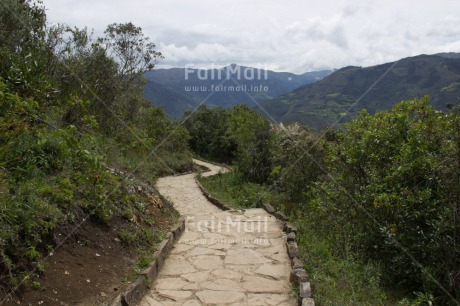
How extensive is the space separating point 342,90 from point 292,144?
126286 mm

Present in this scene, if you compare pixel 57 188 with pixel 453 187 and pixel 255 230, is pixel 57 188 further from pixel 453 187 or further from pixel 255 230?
pixel 453 187

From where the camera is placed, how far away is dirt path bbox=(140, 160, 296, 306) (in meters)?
4.55

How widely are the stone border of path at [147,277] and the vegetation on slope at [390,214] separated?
6.87 ft

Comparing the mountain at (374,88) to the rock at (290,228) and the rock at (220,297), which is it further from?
the rock at (220,297)

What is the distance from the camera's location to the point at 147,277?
4.75 meters

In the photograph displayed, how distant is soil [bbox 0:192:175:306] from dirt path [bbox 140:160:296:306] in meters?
0.49

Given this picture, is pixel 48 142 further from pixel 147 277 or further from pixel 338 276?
pixel 338 276

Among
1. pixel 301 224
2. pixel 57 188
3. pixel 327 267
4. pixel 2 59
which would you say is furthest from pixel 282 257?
pixel 2 59

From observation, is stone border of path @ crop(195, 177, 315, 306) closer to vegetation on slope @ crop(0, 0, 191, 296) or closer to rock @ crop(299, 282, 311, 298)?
rock @ crop(299, 282, 311, 298)

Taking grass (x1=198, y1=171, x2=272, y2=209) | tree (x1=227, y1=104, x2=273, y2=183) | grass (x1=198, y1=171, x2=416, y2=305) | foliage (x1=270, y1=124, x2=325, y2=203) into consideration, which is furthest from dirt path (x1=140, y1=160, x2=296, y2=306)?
tree (x1=227, y1=104, x2=273, y2=183)

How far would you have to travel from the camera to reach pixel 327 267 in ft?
18.1

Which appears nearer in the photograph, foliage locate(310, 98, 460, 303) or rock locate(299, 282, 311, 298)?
rock locate(299, 282, 311, 298)

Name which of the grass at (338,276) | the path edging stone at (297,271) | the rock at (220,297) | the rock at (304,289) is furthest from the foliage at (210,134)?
the rock at (304,289)

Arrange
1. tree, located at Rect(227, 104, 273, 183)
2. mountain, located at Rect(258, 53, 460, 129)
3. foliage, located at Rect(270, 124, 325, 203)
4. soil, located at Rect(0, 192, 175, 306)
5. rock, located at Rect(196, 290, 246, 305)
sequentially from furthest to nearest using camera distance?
mountain, located at Rect(258, 53, 460, 129), tree, located at Rect(227, 104, 273, 183), foliage, located at Rect(270, 124, 325, 203), rock, located at Rect(196, 290, 246, 305), soil, located at Rect(0, 192, 175, 306)
